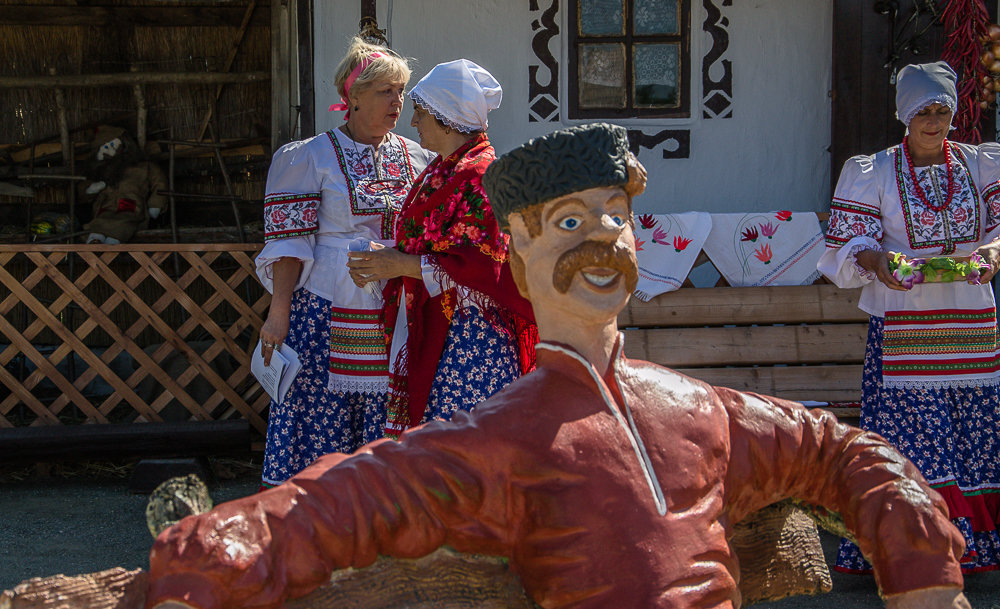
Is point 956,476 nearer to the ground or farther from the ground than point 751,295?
nearer to the ground

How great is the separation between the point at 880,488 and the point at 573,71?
3808 mm

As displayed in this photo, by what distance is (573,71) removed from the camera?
5.32m

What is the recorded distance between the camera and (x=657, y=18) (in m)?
5.32

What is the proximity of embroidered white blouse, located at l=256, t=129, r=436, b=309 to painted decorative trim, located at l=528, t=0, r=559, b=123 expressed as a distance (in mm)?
1867

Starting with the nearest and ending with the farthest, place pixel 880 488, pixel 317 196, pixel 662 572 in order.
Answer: pixel 662 572 → pixel 880 488 → pixel 317 196

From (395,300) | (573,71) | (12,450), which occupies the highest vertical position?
(573,71)

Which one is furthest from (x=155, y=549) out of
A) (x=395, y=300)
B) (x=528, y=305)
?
(x=395, y=300)

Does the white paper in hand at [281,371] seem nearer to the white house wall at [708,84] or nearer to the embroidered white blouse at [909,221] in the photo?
the embroidered white blouse at [909,221]

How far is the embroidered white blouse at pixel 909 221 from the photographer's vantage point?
11.7ft

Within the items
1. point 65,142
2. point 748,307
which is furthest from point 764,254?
point 65,142

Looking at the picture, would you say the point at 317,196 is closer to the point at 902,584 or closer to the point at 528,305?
the point at 528,305

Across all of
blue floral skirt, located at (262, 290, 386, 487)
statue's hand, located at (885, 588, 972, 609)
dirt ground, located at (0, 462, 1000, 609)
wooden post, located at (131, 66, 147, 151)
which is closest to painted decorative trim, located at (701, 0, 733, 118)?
dirt ground, located at (0, 462, 1000, 609)

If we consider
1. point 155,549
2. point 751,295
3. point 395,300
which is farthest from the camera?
point 751,295

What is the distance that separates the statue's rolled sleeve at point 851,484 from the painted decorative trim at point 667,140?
3481 millimetres
